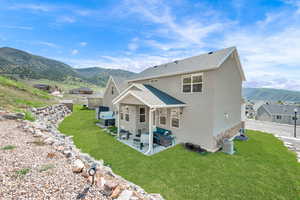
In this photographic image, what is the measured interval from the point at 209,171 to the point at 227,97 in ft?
19.2

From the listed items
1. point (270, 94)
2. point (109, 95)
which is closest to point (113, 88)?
point (109, 95)

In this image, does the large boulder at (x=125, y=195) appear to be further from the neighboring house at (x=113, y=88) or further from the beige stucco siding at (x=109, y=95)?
the beige stucco siding at (x=109, y=95)

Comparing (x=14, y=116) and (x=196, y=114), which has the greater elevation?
Result: (x=196, y=114)

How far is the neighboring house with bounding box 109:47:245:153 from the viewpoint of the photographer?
25.8 ft

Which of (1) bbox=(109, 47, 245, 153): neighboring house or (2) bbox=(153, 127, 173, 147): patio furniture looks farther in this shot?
(2) bbox=(153, 127, 173, 147): patio furniture

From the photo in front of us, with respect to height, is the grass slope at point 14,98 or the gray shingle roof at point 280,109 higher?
the grass slope at point 14,98

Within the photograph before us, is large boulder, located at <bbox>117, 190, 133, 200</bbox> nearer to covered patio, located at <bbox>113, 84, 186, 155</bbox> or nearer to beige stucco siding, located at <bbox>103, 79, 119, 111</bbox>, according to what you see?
covered patio, located at <bbox>113, 84, 186, 155</bbox>

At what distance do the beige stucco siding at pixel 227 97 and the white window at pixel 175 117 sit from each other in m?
2.43

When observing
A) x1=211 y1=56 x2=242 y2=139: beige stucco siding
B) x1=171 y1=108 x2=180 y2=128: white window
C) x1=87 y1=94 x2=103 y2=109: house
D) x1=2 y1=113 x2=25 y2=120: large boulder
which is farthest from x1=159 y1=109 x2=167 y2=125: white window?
x1=87 y1=94 x2=103 y2=109: house

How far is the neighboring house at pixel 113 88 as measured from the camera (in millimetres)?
15765

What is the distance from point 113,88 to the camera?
16.8 metres

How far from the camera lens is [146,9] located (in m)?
10.7

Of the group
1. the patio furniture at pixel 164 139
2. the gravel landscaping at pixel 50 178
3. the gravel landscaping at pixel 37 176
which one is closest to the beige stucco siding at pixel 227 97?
the patio furniture at pixel 164 139

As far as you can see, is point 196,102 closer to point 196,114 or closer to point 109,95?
point 196,114
